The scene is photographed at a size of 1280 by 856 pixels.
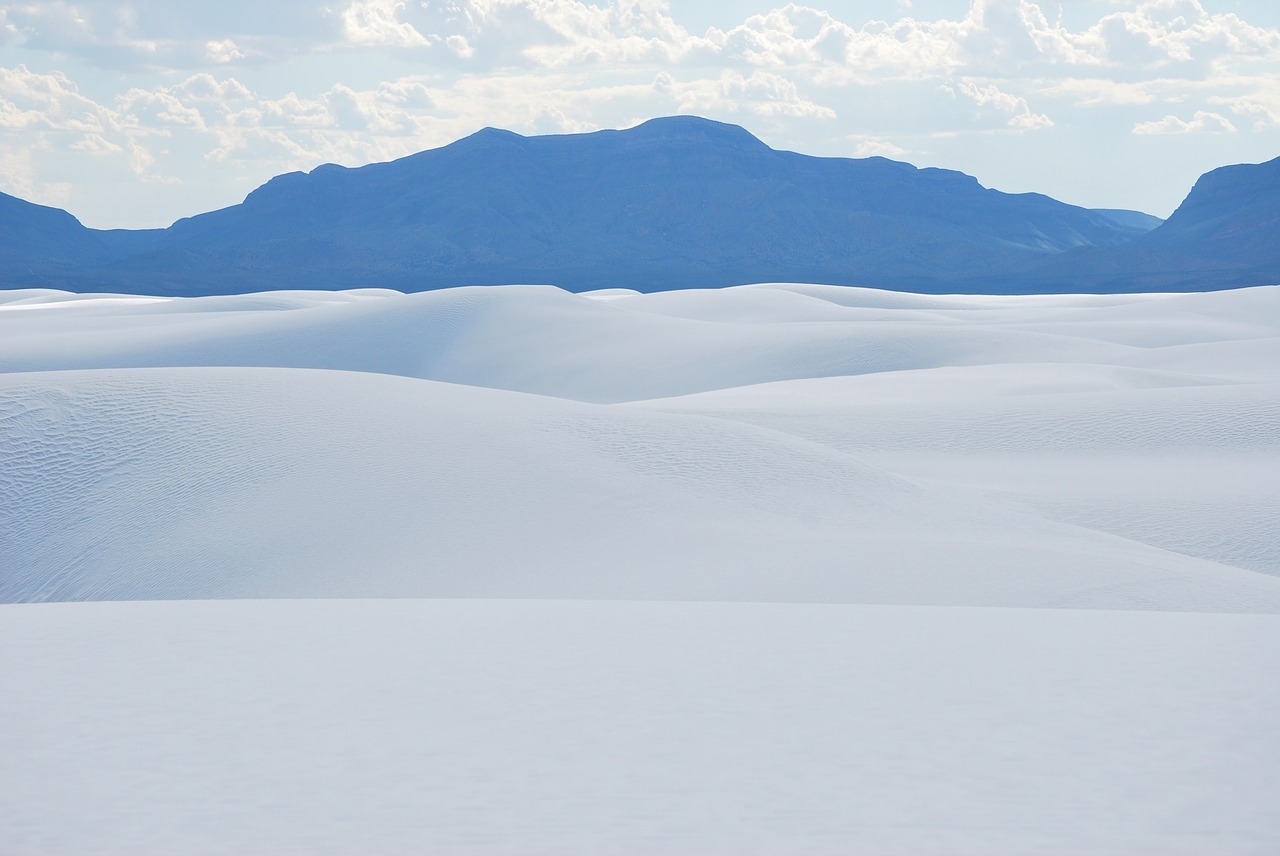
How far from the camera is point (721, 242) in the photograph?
172 meters

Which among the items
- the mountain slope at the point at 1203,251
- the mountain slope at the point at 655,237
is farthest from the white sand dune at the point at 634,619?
the mountain slope at the point at 655,237

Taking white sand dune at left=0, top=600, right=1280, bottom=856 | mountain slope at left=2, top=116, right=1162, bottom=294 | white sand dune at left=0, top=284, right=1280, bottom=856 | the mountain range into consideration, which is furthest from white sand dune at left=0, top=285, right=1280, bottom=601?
mountain slope at left=2, top=116, right=1162, bottom=294

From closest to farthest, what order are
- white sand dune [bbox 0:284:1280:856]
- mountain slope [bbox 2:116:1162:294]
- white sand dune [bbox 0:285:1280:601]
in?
white sand dune [bbox 0:284:1280:856], white sand dune [bbox 0:285:1280:601], mountain slope [bbox 2:116:1162:294]

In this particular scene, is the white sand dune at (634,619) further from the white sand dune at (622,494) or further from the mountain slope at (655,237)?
the mountain slope at (655,237)

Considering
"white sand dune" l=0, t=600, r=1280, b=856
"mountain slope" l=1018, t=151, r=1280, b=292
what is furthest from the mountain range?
"white sand dune" l=0, t=600, r=1280, b=856

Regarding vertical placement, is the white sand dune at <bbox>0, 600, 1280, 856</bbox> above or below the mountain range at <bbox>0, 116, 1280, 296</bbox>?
below

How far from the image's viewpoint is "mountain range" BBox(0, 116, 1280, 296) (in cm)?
13988

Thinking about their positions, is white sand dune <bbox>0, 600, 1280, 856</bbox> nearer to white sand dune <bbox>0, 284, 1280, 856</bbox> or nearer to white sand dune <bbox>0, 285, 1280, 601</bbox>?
white sand dune <bbox>0, 284, 1280, 856</bbox>

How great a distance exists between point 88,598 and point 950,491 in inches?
310

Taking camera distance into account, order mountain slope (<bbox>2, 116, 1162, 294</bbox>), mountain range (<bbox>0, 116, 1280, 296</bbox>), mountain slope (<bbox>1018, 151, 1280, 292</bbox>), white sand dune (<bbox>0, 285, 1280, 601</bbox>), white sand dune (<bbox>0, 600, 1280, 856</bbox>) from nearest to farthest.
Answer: white sand dune (<bbox>0, 600, 1280, 856</bbox>), white sand dune (<bbox>0, 285, 1280, 601</bbox>), mountain slope (<bbox>1018, 151, 1280, 292</bbox>), mountain range (<bbox>0, 116, 1280, 296</bbox>), mountain slope (<bbox>2, 116, 1162, 294</bbox>)

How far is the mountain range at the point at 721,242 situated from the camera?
139875 millimetres

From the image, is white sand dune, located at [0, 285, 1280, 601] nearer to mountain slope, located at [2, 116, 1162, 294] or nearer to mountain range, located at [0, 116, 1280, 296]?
mountain range, located at [0, 116, 1280, 296]

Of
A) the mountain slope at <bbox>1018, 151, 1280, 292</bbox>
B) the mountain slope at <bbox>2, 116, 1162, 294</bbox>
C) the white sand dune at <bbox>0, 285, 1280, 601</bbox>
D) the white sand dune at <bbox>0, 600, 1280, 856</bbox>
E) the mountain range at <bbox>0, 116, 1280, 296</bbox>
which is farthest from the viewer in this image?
the mountain slope at <bbox>2, 116, 1162, 294</bbox>

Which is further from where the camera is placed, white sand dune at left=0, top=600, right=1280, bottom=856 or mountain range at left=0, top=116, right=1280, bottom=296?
mountain range at left=0, top=116, right=1280, bottom=296
